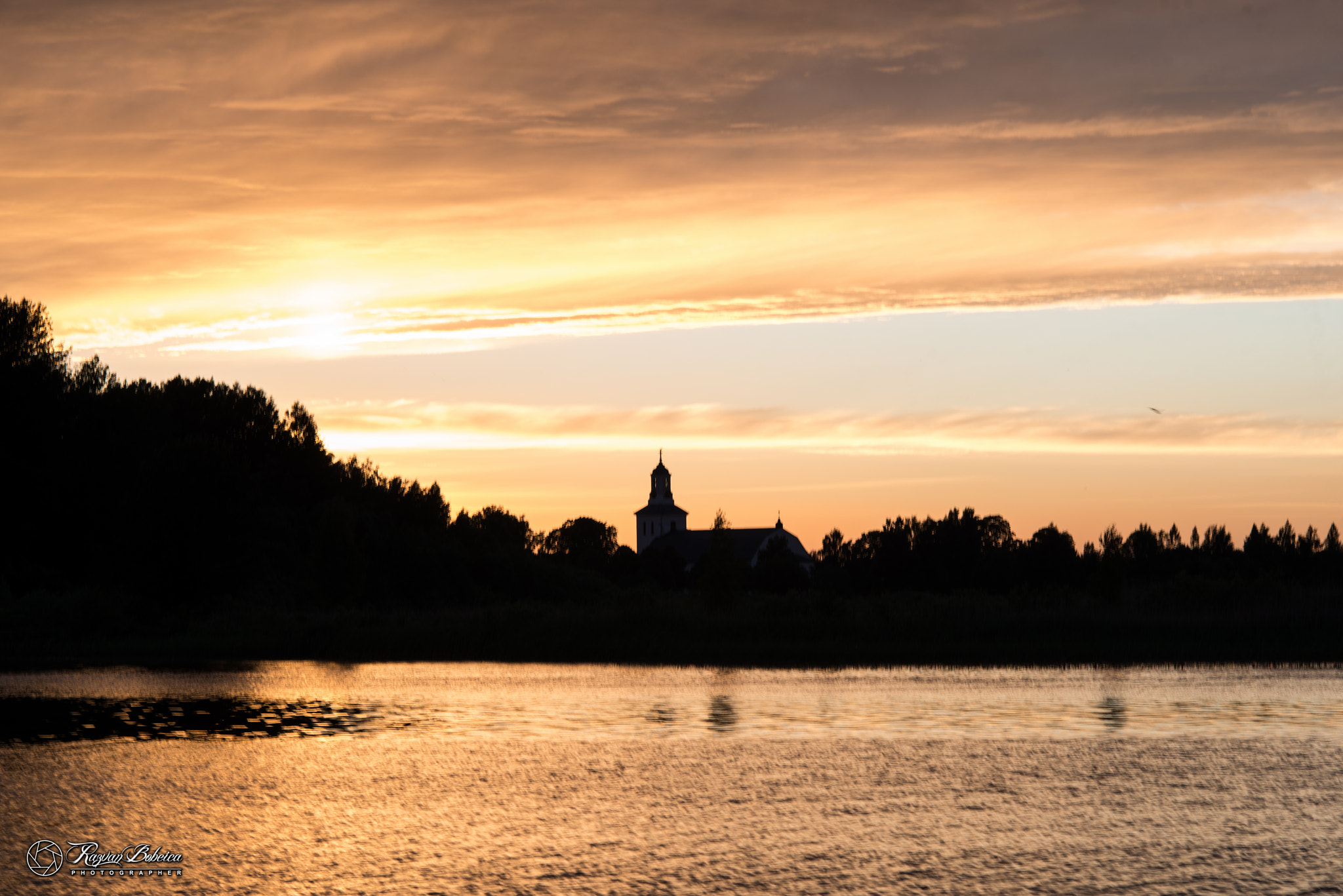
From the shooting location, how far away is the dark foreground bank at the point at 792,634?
4612 cm

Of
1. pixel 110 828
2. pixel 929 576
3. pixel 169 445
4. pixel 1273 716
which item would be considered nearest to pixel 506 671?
pixel 1273 716

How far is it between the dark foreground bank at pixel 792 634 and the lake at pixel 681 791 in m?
11.7

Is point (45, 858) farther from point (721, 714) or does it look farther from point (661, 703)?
point (661, 703)

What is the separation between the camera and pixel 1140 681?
123ft

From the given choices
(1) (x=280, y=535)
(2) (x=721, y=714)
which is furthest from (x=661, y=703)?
(1) (x=280, y=535)

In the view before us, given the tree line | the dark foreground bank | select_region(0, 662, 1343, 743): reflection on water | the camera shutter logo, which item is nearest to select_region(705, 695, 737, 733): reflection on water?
select_region(0, 662, 1343, 743): reflection on water

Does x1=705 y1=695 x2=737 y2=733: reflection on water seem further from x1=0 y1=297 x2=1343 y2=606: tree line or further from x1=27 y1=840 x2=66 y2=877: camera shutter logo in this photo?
x1=0 y1=297 x2=1343 y2=606: tree line

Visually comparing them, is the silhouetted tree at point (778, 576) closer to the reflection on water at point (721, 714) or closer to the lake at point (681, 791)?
the reflection on water at point (721, 714)

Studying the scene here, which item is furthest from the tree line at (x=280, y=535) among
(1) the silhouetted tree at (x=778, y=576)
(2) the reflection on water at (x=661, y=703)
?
(2) the reflection on water at (x=661, y=703)

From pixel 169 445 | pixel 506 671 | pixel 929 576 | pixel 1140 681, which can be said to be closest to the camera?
pixel 1140 681

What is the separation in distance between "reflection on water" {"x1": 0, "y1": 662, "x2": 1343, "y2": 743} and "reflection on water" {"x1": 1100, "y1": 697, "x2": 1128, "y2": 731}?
79 mm

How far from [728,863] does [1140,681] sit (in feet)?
86.5

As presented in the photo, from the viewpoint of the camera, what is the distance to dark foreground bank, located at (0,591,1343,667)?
46.1 meters

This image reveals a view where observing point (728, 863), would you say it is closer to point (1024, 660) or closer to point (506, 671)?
point (506, 671)
